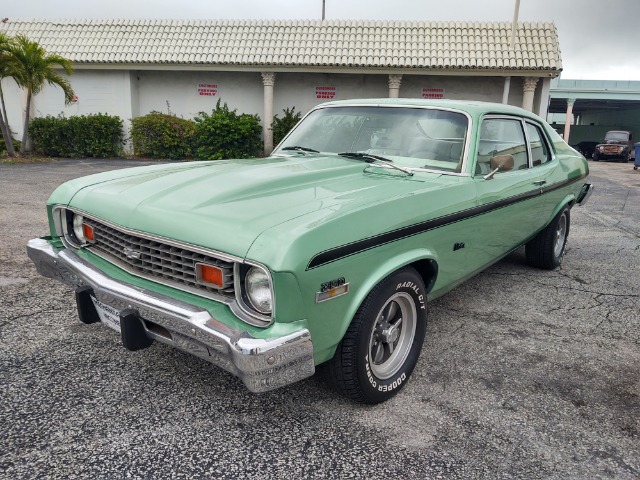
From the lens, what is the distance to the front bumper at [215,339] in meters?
2.00

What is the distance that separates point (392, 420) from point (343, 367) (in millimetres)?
383

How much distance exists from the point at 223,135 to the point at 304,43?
420cm

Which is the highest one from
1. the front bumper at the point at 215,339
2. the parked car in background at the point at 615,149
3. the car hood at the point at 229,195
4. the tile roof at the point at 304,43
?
the tile roof at the point at 304,43

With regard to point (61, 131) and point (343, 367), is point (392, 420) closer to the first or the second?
point (343, 367)

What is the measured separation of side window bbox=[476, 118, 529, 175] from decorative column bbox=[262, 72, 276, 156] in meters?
12.6

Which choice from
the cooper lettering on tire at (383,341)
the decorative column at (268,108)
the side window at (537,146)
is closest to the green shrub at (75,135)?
the decorative column at (268,108)

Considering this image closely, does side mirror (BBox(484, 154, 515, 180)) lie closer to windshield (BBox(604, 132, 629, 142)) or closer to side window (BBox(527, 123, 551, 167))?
side window (BBox(527, 123, 551, 167))

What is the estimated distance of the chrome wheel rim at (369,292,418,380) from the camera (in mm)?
2680

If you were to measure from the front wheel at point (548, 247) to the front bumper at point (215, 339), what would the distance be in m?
3.54

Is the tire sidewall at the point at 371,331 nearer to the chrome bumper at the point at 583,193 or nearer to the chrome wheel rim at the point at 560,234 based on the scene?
the chrome wheel rim at the point at 560,234

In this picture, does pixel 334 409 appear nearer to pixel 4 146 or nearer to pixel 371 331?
pixel 371 331

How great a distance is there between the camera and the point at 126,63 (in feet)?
53.4

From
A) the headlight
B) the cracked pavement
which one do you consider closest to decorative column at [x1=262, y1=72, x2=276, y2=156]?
the cracked pavement

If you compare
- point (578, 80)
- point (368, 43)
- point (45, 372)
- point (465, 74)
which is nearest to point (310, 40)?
point (368, 43)
